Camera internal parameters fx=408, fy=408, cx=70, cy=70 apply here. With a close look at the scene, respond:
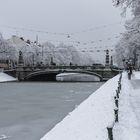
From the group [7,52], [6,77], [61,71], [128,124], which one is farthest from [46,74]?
[128,124]

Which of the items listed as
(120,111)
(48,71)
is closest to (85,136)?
(120,111)

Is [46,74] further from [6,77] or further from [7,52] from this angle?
[7,52]

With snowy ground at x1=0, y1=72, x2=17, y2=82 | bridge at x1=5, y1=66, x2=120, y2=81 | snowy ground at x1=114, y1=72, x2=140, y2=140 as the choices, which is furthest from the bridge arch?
snowy ground at x1=114, y1=72, x2=140, y2=140

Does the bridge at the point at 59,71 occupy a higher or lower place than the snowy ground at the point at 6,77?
higher

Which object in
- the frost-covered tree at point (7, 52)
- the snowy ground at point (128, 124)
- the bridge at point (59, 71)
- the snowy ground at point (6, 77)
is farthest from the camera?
the frost-covered tree at point (7, 52)

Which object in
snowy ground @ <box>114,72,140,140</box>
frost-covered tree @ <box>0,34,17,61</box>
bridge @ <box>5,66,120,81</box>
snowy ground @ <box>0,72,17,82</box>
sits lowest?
snowy ground @ <box>0,72,17,82</box>

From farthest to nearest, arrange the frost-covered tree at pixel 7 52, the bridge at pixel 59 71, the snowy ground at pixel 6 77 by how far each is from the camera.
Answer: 1. the frost-covered tree at pixel 7 52
2. the bridge at pixel 59 71
3. the snowy ground at pixel 6 77

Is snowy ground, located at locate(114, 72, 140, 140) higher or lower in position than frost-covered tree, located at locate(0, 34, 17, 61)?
lower

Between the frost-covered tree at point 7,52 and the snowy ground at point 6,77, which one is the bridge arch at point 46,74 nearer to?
the snowy ground at point 6,77

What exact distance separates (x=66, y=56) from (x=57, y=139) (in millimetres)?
183050

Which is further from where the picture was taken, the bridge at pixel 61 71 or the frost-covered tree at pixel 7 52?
the frost-covered tree at pixel 7 52

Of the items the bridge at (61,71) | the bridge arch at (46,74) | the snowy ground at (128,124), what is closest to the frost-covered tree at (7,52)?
the bridge arch at (46,74)

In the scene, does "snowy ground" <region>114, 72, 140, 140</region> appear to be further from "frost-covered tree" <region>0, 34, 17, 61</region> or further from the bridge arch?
"frost-covered tree" <region>0, 34, 17, 61</region>

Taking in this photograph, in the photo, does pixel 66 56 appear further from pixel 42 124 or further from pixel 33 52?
pixel 42 124
